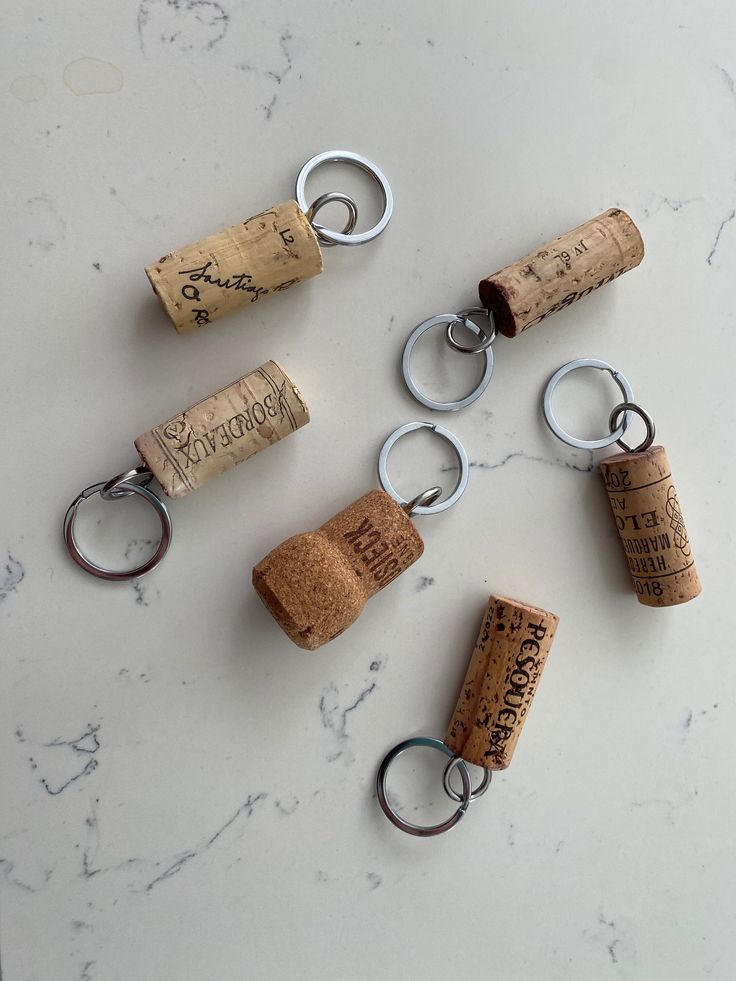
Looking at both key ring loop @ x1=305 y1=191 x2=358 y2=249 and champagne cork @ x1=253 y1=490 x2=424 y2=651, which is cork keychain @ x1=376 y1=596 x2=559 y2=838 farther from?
key ring loop @ x1=305 y1=191 x2=358 y2=249

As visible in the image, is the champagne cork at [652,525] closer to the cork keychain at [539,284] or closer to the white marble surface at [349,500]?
the white marble surface at [349,500]

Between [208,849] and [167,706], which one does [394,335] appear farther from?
[208,849]

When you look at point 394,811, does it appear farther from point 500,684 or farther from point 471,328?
point 471,328

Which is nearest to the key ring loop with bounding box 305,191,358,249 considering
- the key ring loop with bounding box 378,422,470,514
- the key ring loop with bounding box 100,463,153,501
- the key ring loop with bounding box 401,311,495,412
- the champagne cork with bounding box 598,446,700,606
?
the key ring loop with bounding box 401,311,495,412

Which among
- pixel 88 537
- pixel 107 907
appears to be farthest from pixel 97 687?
pixel 107 907

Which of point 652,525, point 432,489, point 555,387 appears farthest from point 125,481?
point 652,525

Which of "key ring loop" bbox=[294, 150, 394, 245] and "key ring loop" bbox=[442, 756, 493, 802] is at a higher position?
"key ring loop" bbox=[294, 150, 394, 245]
